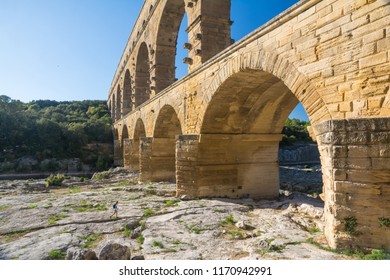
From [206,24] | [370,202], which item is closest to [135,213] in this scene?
[370,202]

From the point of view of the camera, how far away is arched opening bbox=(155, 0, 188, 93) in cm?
1488

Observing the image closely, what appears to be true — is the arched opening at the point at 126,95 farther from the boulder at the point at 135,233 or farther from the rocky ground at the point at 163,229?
the boulder at the point at 135,233

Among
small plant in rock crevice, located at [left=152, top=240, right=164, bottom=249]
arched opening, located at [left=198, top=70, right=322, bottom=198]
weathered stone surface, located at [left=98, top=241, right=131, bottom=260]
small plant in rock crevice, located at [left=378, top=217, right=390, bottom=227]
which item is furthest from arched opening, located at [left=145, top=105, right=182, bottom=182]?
small plant in rock crevice, located at [left=378, top=217, right=390, bottom=227]

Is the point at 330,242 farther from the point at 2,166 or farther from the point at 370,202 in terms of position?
the point at 2,166

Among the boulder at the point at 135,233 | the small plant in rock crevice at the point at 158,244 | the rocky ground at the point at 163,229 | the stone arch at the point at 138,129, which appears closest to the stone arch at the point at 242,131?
the rocky ground at the point at 163,229

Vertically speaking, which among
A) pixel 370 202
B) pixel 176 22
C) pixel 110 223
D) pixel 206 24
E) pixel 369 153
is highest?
pixel 176 22

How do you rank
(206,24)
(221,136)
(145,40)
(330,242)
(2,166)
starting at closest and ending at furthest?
(330,242)
(221,136)
(206,24)
(145,40)
(2,166)

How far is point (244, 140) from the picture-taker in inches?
351

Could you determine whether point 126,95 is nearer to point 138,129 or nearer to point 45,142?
point 45,142

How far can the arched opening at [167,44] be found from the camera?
1488 cm

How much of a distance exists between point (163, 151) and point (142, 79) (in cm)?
1037

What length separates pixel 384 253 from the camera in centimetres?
326

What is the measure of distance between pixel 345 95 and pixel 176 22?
1335cm

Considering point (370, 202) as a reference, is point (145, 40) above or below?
above
